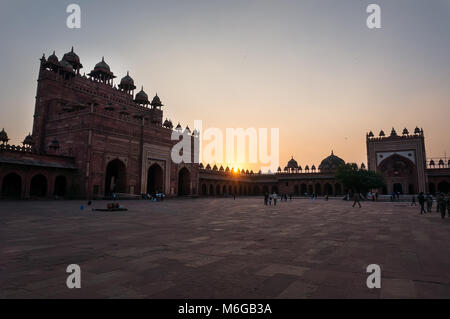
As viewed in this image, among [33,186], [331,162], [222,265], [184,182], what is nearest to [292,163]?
[331,162]

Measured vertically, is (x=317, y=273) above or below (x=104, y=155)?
below

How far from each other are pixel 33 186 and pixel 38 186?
45 centimetres

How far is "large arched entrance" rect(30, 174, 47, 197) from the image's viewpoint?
29.2m

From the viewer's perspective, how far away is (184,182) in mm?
43125

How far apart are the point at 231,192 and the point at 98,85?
1398 inches

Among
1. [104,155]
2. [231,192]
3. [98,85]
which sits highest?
[98,85]

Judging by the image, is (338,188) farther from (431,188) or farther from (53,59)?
(53,59)

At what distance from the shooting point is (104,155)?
1168 inches

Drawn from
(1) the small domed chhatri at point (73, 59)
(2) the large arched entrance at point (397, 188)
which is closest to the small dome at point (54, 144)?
(1) the small domed chhatri at point (73, 59)

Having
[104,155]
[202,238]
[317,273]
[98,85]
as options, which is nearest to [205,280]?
[317,273]

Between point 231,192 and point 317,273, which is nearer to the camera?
point 317,273

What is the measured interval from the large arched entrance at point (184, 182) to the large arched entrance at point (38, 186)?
709 inches
